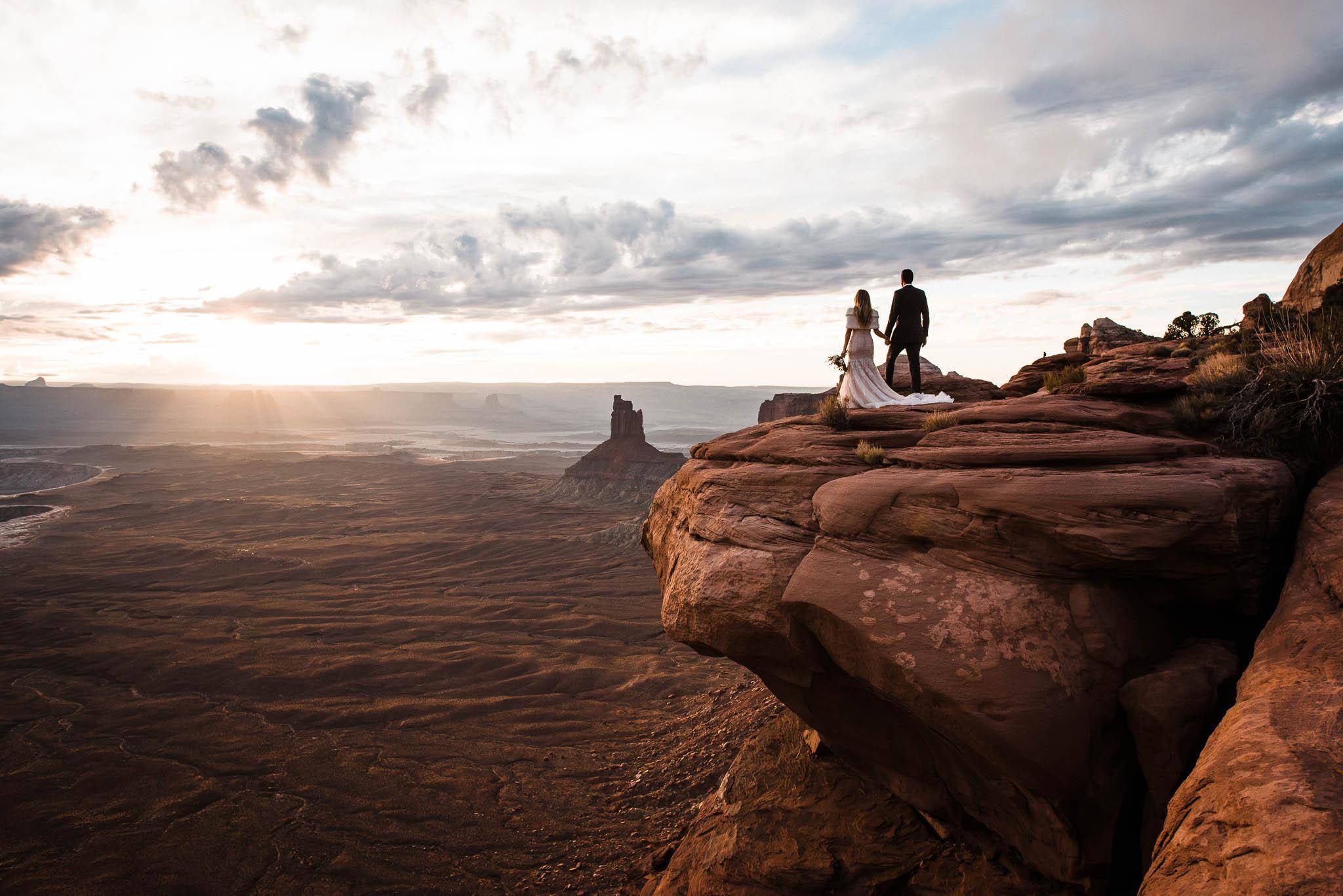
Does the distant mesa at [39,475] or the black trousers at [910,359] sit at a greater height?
the black trousers at [910,359]

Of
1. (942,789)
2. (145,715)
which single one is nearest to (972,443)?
(942,789)

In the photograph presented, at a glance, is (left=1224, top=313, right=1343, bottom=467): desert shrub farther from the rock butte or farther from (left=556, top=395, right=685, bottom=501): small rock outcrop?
(left=556, top=395, right=685, bottom=501): small rock outcrop

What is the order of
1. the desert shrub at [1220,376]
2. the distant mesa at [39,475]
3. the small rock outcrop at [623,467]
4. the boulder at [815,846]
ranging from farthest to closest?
1. the distant mesa at [39,475]
2. the small rock outcrop at [623,467]
3. the desert shrub at [1220,376]
4. the boulder at [815,846]

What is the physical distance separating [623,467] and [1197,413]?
72.3 metres

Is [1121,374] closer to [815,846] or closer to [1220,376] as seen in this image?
[1220,376]

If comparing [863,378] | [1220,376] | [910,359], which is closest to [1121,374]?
[1220,376]

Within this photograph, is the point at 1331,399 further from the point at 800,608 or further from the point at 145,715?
the point at 145,715

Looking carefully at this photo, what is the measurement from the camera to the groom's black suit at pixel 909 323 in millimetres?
11438

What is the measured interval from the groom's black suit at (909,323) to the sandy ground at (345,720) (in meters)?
11.1

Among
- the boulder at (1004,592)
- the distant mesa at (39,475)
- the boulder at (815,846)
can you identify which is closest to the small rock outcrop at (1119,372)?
the boulder at (1004,592)

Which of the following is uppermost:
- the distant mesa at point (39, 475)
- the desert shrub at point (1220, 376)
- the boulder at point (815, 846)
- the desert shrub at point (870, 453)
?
the desert shrub at point (1220, 376)

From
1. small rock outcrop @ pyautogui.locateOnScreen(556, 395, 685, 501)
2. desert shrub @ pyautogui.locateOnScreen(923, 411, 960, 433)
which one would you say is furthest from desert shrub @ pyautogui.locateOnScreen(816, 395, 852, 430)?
small rock outcrop @ pyautogui.locateOnScreen(556, 395, 685, 501)

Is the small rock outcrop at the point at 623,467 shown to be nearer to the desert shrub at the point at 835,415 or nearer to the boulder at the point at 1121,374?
the boulder at the point at 1121,374

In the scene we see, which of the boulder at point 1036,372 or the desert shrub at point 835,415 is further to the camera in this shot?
the boulder at point 1036,372
